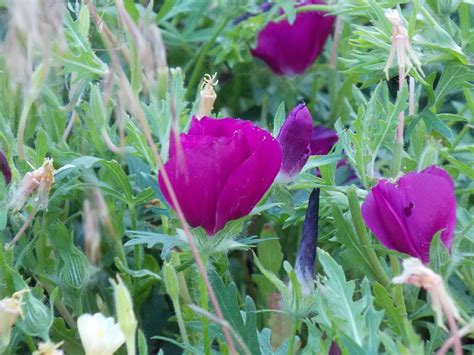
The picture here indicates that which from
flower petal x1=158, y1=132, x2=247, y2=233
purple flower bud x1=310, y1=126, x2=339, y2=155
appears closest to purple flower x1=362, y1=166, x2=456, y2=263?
flower petal x1=158, y1=132, x2=247, y2=233

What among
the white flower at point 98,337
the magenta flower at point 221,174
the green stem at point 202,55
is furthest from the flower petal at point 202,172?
the green stem at point 202,55

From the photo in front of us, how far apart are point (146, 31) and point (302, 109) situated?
0.18 metres

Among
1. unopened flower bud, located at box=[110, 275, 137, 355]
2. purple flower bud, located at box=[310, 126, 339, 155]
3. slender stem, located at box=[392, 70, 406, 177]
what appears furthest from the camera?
purple flower bud, located at box=[310, 126, 339, 155]

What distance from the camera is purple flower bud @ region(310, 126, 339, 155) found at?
84 cm

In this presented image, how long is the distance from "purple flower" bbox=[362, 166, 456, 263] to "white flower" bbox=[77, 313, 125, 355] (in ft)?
0.63

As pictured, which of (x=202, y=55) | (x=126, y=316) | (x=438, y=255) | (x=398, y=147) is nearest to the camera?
(x=126, y=316)

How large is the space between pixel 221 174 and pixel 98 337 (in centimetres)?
14

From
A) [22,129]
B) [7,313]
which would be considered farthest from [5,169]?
[7,313]

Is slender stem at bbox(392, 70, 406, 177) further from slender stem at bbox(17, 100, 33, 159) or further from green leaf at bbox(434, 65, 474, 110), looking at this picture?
slender stem at bbox(17, 100, 33, 159)

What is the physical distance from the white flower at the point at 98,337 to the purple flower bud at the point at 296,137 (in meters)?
0.21

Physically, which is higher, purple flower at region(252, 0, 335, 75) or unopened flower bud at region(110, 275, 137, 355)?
unopened flower bud at region(110, 275, 137, 355)

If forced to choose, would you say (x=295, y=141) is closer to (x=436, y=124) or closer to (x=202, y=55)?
(x=436, y=124)

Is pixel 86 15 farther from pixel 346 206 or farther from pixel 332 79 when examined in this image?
pixel 332 79

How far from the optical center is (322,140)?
34.4 inches
